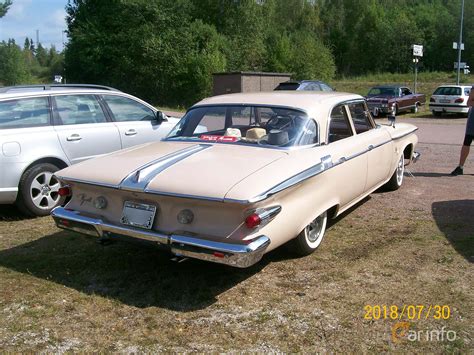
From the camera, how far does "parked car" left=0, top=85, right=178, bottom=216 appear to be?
19.7 feet

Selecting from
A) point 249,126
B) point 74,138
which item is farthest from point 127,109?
point 249,126

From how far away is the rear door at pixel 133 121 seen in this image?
715cm

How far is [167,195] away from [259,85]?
76.9 feet

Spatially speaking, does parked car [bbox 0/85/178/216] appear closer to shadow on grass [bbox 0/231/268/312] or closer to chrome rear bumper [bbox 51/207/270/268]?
shadow on grass [bbox 0/231/268/312]

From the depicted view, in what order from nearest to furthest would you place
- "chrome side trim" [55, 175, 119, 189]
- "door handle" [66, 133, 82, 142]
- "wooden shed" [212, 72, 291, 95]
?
"chrome side trim" [55, 175, 119, 189] → "door handle" [66, 133, 82, 142] → "wooden shed" [212, 72, 291, 95]

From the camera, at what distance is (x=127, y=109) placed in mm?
7402

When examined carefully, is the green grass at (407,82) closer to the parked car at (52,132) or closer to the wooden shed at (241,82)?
the wooden shed at (241,82)

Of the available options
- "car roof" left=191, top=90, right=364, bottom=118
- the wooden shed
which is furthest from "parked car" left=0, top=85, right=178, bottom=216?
the wooden shed

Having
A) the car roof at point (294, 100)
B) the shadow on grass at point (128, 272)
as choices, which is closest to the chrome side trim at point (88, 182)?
the shadow on grass at point (128, 272)

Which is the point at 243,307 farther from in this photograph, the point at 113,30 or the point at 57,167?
the point at 113,30

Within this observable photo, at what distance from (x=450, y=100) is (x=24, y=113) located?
21313 mm

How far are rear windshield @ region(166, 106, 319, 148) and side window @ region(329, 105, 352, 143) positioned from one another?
1.23 feet

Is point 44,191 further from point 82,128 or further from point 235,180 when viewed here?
point 235,180

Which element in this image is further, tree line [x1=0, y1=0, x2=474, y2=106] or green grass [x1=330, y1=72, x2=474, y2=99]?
green grass [x1=330, y1=72, x2=474, y2=99]
